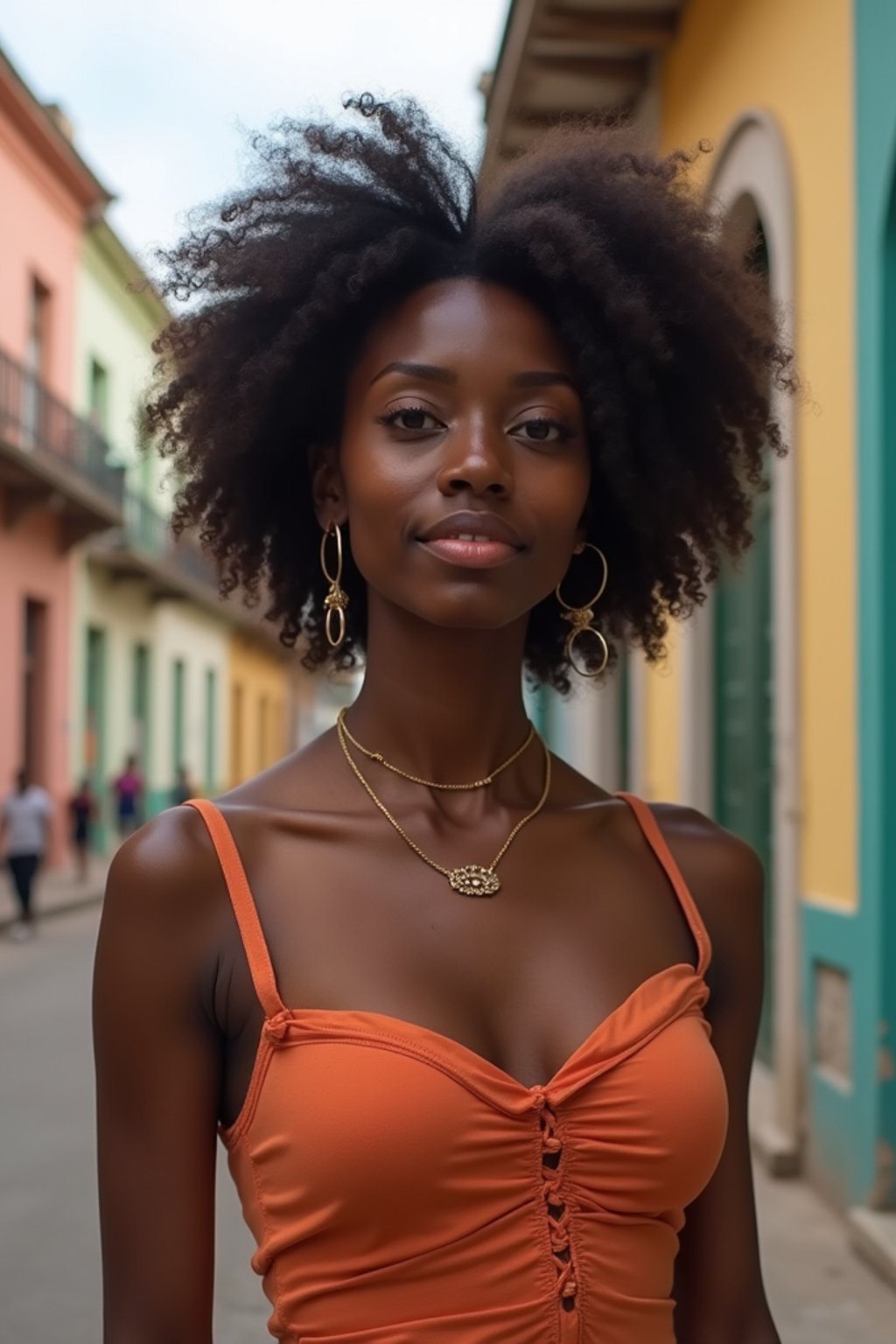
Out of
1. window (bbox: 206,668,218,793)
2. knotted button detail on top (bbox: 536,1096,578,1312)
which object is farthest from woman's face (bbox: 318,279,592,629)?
window (bbox: 206,668,218,793)

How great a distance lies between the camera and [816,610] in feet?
17.6

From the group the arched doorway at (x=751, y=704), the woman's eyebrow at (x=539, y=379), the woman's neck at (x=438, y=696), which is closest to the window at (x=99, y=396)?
the arched doorway at (x=751, y=704)

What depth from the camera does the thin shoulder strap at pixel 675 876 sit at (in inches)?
75.1

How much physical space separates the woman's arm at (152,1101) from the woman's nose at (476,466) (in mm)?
522

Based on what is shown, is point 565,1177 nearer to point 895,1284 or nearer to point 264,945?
point 264,945

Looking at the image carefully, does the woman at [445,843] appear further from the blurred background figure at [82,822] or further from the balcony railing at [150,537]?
the balcony railing at [150,537]

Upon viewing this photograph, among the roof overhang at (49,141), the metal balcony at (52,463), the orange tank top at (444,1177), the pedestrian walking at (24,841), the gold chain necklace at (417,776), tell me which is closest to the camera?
the orange tank top at (444,1177)

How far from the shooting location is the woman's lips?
1766mm

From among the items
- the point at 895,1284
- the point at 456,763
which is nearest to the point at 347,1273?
the point at 456,763

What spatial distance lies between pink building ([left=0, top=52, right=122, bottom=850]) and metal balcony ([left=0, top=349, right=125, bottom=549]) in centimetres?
2

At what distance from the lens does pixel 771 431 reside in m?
2.16

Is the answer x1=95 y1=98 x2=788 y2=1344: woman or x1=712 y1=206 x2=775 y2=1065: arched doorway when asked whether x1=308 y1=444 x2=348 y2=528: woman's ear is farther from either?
x1=712 y1=206 x2=775 y2=1065: arched doorway

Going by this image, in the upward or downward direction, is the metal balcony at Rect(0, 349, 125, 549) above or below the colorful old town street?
above

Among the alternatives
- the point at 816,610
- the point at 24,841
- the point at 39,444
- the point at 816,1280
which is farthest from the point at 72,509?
the point at 816,1280
